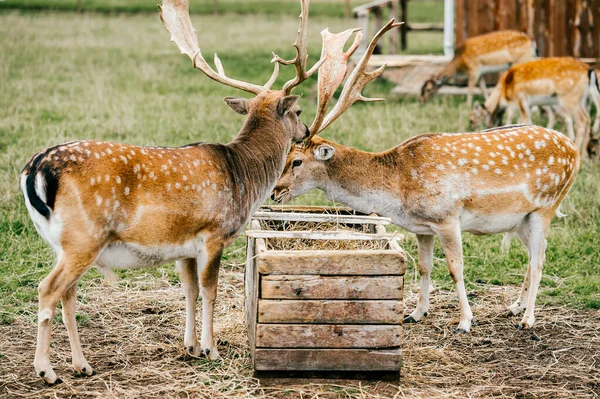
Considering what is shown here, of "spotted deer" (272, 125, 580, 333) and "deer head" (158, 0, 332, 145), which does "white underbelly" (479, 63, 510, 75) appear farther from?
"deer head" (158, 0, 332, 145)

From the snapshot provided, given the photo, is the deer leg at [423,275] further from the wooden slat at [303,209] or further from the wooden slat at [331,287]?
the wooden slat at [331,287]

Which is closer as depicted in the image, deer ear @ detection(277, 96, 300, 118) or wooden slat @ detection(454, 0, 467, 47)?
deer ear @ detection(277, 96, 300, 118)

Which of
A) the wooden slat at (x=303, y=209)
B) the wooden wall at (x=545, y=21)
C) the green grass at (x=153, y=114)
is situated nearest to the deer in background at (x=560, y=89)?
the green grass at (x=153, y=114)

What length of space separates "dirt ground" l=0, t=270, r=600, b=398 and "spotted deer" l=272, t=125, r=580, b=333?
0.28 meters

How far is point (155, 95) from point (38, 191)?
1046 cm

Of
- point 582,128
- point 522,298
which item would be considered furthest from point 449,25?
point 522,298

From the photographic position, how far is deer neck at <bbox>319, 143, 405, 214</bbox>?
5.92 m

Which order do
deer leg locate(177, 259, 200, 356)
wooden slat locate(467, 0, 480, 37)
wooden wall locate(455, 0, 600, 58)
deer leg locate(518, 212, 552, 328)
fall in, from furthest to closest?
wooden slat locate(467, 0, 480, 37), wooden wall locate(455, 0, 600, 58), deer leg locate(518, 212, 552, 328), deer leg locate(177, 259, 200, 356)

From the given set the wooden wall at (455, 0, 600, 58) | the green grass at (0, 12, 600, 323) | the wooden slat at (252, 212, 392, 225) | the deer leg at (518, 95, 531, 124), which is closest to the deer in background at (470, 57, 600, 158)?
the deer leg at (518, 95, 531, 124)

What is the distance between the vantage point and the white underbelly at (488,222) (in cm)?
598

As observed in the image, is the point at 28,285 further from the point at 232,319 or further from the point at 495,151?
the point at 495,151

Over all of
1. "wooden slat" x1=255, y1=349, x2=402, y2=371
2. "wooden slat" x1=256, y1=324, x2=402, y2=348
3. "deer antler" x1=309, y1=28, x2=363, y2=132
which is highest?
"deer antler" x1=309, y1=28, x2=363, y2=132

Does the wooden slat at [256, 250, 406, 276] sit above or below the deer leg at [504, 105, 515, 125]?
above

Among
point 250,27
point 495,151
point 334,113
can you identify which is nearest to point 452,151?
point 495,151
